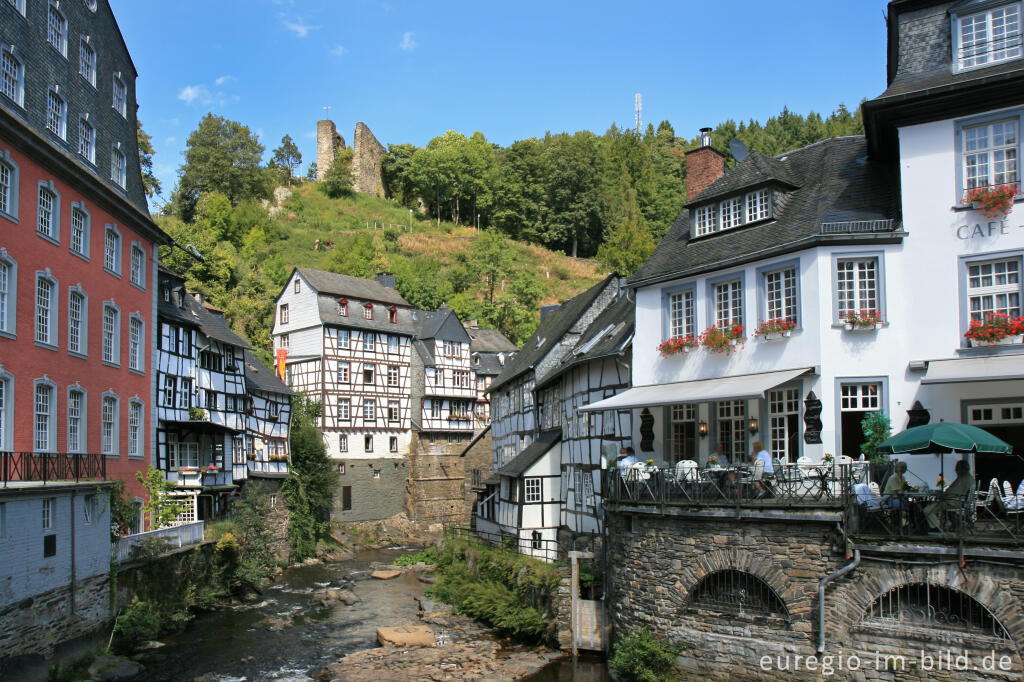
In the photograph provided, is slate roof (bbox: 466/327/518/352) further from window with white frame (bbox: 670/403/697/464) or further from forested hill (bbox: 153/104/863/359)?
window with white frame (bbox: 670/403/697/464)

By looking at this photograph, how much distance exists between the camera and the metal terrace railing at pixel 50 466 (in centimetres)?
1712

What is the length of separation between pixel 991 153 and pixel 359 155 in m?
95.8

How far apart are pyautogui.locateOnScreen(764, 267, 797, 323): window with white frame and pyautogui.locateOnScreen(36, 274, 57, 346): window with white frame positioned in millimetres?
16422

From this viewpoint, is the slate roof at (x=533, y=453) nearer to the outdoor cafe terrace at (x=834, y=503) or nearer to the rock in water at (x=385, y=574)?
the rock in water at (x=385, y=574)

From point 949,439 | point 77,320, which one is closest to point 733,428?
point 949,439

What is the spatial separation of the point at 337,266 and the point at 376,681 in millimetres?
55072

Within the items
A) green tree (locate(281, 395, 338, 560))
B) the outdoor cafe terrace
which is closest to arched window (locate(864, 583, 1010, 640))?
the outdoor cafe terrace

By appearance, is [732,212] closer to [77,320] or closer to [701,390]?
[701,390]

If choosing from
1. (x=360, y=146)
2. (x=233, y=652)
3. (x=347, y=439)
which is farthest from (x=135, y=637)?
(x=360, y=146)

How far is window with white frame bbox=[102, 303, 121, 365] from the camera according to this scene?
76.6 ft

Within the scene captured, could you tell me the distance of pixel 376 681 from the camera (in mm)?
18688

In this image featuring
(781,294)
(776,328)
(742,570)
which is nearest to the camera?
(742,570)

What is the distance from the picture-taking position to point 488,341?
185 feet

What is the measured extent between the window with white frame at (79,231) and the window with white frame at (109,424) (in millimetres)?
4018
